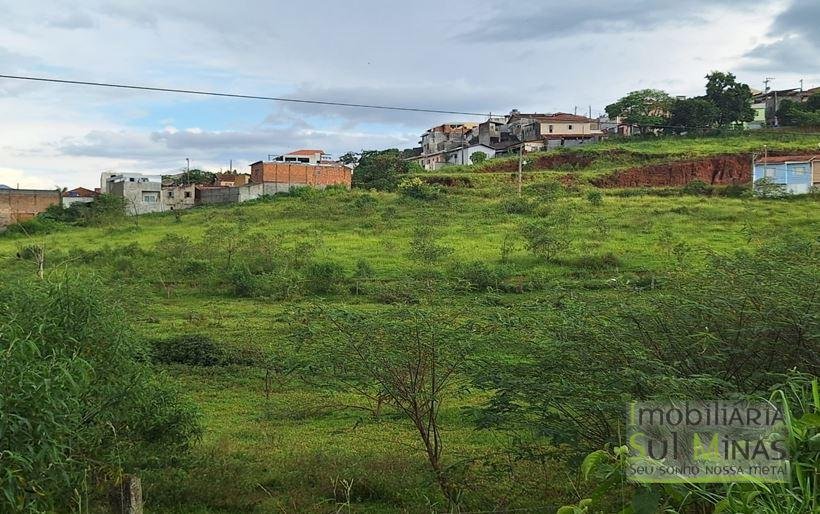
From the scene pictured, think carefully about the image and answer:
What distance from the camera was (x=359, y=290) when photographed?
21.4 m

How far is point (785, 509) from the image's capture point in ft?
8.48

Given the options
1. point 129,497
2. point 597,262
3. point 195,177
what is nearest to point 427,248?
point 597,262

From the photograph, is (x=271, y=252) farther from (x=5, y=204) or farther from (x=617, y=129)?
(x=617, y=129)

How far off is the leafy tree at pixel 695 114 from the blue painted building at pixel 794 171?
1295 centimetres

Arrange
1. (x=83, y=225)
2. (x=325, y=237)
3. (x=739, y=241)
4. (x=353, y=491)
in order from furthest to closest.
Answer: (x=83, y=225), (x=325, y=237), (x=739, y=241), (x=353, y=491)

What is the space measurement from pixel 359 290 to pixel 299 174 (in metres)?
29.8

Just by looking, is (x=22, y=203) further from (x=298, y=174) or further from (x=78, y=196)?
(x=298, y=174)

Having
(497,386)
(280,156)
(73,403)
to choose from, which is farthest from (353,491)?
(280,156)

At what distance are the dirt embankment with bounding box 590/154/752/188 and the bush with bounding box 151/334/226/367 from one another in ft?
117

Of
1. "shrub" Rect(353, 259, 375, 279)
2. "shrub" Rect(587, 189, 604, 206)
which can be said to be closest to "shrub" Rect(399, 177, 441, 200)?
"shrub" Rect(587, 189, 604, 206)

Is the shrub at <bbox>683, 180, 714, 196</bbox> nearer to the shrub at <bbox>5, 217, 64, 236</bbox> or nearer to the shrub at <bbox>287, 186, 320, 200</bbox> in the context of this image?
the shrub at <bbox>287, 186, 320, 200</bbox>

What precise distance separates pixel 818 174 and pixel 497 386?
41.5 m

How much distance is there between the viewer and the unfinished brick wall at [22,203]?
1715 inches

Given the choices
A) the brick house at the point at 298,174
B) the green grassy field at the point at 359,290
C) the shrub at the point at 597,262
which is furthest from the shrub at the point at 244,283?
the brick house at the point at 298,174
